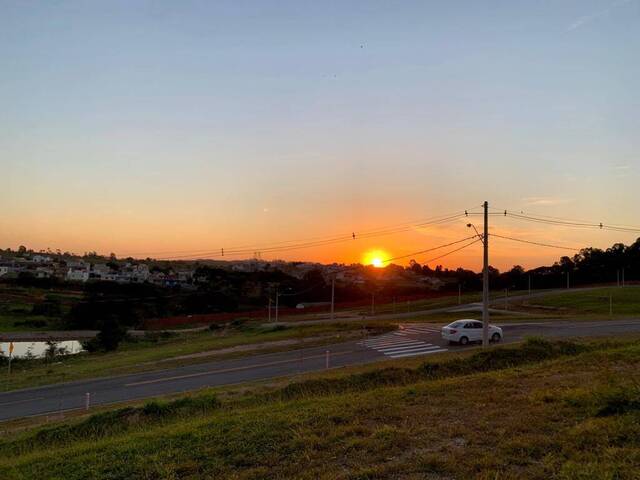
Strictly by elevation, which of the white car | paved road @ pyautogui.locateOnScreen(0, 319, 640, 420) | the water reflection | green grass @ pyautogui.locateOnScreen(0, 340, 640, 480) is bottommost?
the water reflection

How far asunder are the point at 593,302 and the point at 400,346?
132 ft

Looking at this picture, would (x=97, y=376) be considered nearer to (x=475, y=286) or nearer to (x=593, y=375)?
(x=593, y=375)

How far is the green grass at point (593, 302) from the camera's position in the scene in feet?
184

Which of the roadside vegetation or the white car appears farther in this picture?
the roadside vegetation

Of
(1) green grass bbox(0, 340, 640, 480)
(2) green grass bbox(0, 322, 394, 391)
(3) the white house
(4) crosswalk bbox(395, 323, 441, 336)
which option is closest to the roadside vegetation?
(4) crosswalk bbox(395, 323, 441, 336)

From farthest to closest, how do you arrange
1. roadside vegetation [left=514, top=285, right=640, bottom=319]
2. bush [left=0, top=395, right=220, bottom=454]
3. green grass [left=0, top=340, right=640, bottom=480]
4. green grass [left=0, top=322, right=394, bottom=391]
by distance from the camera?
roadside vegetation [left=514, top=285, right=640, bottom=319] < green grass [left=0, top=322, right=394, bottom=391] < bush [left=0, top=395, right=220, bottom=454] < green grass [left=0, top=340, right=640, bottom=480]

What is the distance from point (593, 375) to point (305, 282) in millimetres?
124544

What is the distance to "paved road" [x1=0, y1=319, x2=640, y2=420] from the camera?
76.8ft

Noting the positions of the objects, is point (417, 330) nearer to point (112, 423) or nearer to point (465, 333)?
point (465, 333)

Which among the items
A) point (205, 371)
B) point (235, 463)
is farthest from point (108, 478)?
point (205, 371)

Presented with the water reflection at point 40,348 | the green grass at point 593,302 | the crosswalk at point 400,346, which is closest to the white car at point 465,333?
the crosswalk at point 400,346

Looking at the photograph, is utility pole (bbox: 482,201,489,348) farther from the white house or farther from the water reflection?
the white house

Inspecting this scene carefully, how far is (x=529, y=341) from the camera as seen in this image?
20.6 meters

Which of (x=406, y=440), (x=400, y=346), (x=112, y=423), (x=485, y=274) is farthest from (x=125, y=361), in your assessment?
(x=406, y=440)
